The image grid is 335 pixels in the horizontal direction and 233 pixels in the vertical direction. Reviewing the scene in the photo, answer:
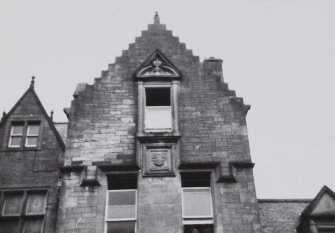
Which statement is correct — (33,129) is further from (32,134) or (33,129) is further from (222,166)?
(222,166)

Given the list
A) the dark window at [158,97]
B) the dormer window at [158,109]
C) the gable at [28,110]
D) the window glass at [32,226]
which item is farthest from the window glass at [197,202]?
the gable at [28,110]

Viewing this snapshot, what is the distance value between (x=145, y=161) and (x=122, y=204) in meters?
1.37

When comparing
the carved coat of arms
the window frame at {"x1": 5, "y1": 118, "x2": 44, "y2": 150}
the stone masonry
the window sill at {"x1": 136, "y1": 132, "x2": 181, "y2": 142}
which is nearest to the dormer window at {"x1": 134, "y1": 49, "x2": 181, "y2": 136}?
the stone masonry

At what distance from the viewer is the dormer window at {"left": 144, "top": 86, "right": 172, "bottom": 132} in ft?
49.5

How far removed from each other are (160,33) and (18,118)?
5.79 metres

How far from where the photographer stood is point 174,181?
13.6 metres

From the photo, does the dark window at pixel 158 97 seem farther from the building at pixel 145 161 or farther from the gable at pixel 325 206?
the gable at pixel 325 206

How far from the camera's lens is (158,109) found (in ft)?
51.4

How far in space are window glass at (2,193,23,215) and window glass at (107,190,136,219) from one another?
2986 millimetres

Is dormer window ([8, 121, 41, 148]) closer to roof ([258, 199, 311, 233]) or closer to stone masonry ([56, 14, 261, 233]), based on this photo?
stone masonry ([56, 14, 261, 233])

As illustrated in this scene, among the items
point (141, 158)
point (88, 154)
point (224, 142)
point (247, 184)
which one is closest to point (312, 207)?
point (247, 184)

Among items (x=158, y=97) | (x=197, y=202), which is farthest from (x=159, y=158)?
(x=158, y=97)

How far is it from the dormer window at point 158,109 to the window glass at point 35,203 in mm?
3841

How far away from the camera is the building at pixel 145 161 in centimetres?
1316
